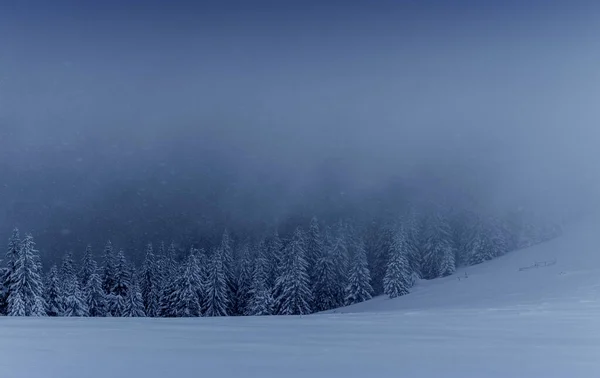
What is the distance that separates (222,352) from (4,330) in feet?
21.8

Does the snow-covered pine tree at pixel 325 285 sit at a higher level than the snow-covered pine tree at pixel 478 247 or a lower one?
lower

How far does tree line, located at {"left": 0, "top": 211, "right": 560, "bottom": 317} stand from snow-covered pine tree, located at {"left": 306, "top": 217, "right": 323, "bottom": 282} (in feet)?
0.55

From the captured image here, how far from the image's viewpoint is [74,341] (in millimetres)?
9461

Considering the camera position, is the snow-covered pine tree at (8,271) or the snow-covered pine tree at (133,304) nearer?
the snow-covered pine tree at (8,271)

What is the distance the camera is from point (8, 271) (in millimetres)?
45281

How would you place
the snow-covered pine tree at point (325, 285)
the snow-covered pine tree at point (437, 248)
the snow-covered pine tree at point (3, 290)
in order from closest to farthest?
the snow-covered pine tree at point (3, 290)
the snow-covered pine tree at point (325, 285)
the snow-covered pine tree at point (437, 248)

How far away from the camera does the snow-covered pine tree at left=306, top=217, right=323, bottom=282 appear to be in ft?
222

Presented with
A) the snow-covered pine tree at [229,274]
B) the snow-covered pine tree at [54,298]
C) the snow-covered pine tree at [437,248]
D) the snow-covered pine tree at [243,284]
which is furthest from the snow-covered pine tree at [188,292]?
the snow-covered pine tree at [437,248]

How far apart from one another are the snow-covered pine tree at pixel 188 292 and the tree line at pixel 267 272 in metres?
0.13

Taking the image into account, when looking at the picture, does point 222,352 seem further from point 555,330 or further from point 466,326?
point 555,330

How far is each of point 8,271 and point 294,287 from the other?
30446 mm

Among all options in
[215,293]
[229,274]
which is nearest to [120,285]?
[215,293]

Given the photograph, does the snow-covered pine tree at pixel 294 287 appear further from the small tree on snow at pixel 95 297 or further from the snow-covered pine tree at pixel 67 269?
the snow-covered pine tree at pixel 67 269

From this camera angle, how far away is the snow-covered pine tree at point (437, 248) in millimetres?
65938
